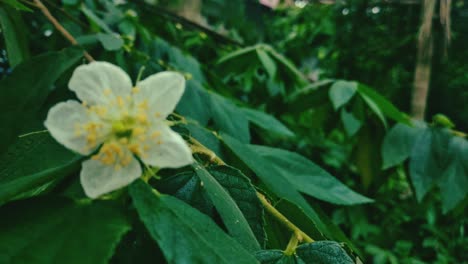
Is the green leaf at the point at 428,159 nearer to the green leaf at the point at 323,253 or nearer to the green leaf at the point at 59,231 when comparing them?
the green leaf at the point at 323,253

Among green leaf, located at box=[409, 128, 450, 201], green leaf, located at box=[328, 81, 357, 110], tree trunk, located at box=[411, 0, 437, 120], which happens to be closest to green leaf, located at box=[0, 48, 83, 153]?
green leaf, located at box=[328, 81, 357, 110]

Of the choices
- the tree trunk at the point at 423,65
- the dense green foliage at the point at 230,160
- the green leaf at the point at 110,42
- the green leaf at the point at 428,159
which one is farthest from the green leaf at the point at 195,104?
the tree trunk at the point at 423,65

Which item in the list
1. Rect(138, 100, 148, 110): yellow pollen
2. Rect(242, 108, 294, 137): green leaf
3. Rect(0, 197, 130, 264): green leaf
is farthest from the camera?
Rect(242, 108, 294, 137): green leaf

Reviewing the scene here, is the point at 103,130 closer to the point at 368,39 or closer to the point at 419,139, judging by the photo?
the point at 419,139

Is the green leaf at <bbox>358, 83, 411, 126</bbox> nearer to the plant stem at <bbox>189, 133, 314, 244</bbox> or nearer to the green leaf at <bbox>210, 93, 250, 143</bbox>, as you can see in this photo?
the green leaf at <bbox>210, 93, 250, 143</bbox>

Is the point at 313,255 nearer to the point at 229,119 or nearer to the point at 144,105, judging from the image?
the point at 144,105
